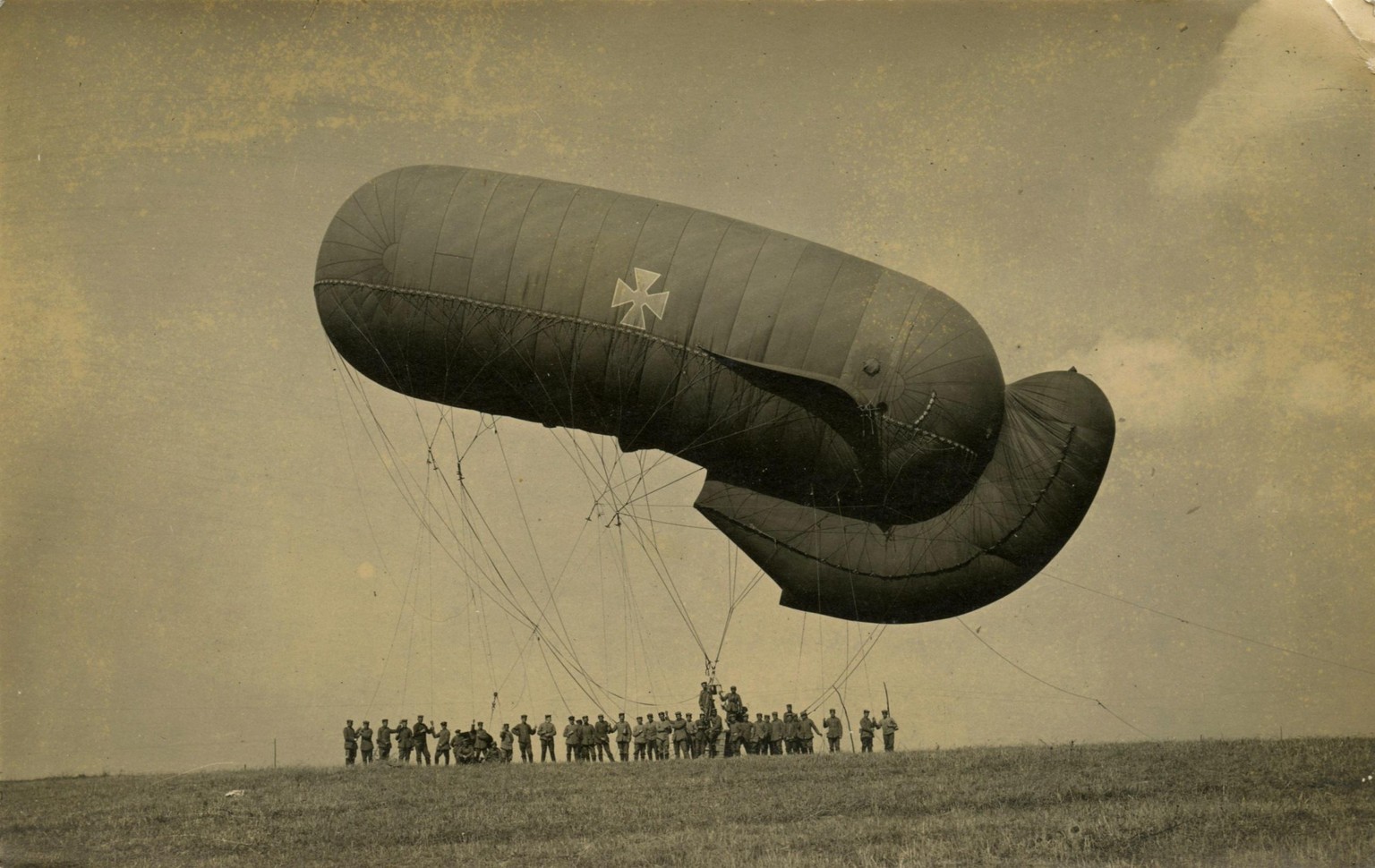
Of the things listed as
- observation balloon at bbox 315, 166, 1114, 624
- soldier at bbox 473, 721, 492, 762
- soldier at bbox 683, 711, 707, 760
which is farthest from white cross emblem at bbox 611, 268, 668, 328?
soldier at bbox 473, 721, 492, 762

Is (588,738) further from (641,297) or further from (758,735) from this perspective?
(641,297)

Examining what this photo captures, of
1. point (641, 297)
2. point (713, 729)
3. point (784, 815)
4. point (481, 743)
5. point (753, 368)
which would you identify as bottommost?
point (784, 815)

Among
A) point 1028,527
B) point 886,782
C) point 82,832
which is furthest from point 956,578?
point 82,832

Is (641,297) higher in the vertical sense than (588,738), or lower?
higher

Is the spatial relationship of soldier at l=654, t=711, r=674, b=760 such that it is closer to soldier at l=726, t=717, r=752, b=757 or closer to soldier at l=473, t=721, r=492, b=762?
soldier at l=726, t=717, r=752, b=757

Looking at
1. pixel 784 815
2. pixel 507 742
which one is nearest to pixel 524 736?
pixel 507 742

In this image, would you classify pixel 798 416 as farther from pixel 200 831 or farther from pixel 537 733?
pixel 537 733
